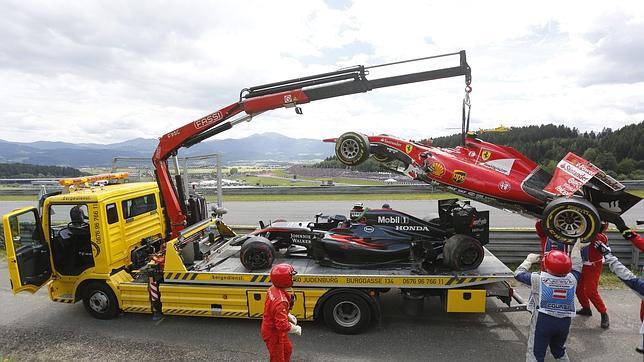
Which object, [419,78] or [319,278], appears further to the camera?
[419,78]

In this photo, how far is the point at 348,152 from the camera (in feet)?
20.5

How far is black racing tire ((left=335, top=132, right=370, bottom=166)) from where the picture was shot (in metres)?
6.17

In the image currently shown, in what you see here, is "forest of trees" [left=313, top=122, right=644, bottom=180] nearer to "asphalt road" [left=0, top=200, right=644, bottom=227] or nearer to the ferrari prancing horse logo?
"asphalt road" [left=0, top=200, right=644, bottom=227]

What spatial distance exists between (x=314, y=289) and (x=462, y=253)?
2446mm

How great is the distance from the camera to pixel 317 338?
583 centimetres

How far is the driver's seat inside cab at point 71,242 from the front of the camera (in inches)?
258

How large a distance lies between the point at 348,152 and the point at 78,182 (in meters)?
5.16

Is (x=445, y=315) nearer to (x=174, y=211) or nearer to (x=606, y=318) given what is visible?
(x=606, y=318)

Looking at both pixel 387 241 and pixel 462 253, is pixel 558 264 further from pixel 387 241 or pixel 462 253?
pixel 387 241

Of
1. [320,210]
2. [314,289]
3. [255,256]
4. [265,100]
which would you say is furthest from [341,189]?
[314,289]

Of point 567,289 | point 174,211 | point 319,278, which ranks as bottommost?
point 319,278

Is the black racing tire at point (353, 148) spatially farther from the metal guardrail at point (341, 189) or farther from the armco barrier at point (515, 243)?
the metal guardrail at point (341, 189)

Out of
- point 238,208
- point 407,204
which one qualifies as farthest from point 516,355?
point 238,208

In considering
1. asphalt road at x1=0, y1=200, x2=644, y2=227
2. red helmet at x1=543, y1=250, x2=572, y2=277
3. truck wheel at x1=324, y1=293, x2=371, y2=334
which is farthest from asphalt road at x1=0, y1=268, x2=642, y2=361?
asphalt road at x1=0, y1=200, x2=644, y2=227
